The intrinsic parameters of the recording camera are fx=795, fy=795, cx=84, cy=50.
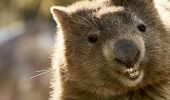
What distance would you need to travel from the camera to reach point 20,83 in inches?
647

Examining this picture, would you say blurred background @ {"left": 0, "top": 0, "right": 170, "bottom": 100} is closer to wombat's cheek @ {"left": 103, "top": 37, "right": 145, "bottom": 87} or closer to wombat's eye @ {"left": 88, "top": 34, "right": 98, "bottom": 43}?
wombat's eye @ {"left": 88, "top": 34, "right": 98, "bottom": 43}

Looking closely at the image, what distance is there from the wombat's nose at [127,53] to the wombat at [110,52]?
0.04 ft

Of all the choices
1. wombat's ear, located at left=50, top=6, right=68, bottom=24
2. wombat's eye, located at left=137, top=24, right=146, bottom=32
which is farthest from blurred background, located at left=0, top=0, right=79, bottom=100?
wombat's eye, located at left=137, top=24, right=146, bottom=32

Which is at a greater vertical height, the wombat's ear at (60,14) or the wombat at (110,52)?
the wombat's ear at (60,14)

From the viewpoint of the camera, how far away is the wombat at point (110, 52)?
8625mm

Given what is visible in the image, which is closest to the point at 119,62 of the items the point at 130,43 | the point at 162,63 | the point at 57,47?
the point at 130,43

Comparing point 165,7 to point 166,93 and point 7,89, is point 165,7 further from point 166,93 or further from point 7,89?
point 7,89

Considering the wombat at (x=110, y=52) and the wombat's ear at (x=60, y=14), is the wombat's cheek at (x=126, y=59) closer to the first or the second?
the wombat at (x=110, y=52)

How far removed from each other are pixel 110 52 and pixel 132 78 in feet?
1.29

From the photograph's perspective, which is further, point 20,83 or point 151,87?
point 20,83

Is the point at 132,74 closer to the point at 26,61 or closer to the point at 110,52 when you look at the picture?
the point at 110,52

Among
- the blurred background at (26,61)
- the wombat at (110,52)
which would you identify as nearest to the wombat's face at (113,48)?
the wombat at (110,52)

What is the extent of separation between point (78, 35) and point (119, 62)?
1.07m

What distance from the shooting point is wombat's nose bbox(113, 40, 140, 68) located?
324 inches
